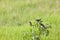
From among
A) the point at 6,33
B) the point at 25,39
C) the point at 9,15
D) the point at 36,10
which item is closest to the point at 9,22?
A: the point at 9,15

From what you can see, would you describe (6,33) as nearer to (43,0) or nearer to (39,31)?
A: (39,31)

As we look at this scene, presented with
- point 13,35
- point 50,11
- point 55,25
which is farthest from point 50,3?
point 13,35

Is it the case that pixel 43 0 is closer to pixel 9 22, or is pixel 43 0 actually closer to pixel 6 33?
pixel 9 22

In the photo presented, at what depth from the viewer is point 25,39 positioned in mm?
5898

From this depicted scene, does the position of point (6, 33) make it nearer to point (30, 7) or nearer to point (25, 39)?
point (25, 39)

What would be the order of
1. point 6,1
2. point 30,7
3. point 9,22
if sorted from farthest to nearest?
point 6,1, point 30,7, point 9,22

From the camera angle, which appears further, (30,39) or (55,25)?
(55,25)

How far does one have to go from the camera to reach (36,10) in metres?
10.6

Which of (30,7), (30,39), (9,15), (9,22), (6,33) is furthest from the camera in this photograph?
(30,7)

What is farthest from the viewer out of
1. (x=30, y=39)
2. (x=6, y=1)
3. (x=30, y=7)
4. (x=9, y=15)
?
(x=6, y=1)

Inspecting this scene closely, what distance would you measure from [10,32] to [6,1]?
5648mm

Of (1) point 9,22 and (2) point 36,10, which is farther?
(2) point 36,10

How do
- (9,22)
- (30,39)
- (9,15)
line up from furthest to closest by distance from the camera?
(9,15)
(9,22)
(30,39)

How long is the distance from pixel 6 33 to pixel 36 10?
4.31 metres
